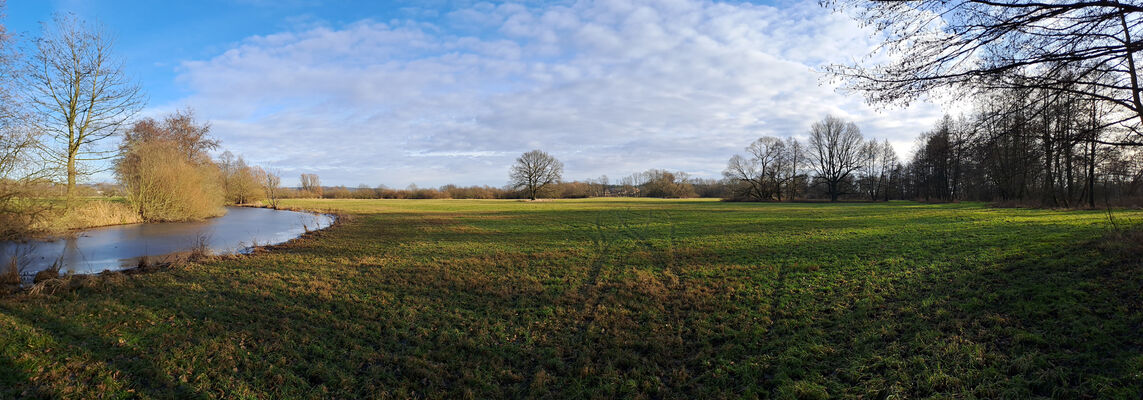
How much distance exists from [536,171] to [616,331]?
6925 centimetres

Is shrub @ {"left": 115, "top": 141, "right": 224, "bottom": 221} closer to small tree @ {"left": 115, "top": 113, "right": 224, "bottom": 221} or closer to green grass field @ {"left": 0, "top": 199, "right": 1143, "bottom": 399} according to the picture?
small tree @ {"left": 115, "top": 113, "right": 224, "bottom": 221}

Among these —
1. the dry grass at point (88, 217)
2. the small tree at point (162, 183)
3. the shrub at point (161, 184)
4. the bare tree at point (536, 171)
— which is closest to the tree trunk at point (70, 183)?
the dry grass at point (88, 217)

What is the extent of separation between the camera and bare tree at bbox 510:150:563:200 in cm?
7456

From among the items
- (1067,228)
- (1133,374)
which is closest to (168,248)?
(1133,374)

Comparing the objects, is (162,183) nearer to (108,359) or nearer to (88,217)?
(88,217)

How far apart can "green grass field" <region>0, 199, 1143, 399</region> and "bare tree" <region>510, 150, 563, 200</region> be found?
212 ft

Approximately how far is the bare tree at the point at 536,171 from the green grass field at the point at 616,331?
212 feet

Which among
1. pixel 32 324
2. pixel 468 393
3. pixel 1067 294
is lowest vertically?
pixel 468 393

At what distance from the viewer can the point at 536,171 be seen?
74.4 m

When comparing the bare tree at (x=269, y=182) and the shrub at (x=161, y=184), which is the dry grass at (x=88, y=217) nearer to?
the shrub at (x=161, y=184)

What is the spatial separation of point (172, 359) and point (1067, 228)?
2069cm

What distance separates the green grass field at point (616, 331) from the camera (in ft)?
13.6

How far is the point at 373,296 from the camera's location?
7.86m

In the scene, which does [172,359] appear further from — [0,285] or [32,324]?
[0,285]
